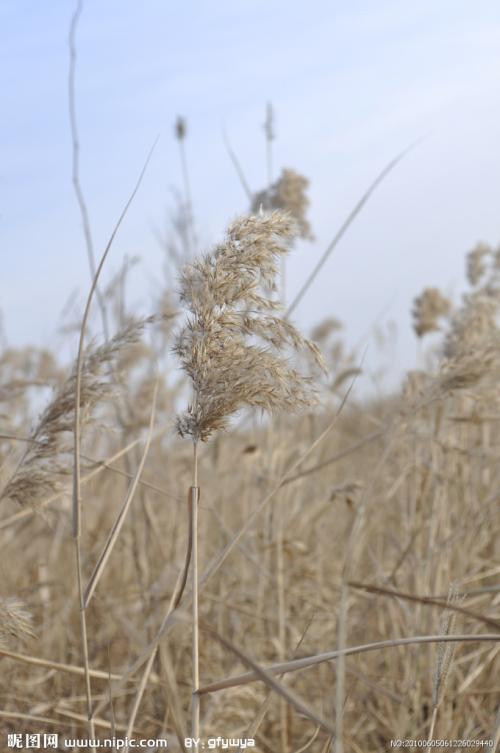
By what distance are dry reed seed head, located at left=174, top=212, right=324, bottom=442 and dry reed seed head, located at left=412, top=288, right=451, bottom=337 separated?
7.47 ft

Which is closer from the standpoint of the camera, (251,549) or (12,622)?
(12,622)

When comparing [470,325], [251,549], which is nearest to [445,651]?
[470,325]

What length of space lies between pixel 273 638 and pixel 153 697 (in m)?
0.42

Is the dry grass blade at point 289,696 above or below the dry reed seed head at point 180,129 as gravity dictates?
below

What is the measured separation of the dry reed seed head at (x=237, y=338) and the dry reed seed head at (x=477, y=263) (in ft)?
10.0

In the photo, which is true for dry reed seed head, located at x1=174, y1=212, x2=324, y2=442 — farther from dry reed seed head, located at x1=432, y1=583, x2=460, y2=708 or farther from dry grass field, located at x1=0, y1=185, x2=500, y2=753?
dry reed seed head, located at x1=432, y1=583, x2=460, y2=708

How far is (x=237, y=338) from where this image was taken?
1.11 meters

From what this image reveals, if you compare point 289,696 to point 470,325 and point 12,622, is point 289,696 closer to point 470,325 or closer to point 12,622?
point 12,622

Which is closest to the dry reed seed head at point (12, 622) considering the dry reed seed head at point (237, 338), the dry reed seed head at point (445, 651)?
the dry reed seed head at point (237, 338)

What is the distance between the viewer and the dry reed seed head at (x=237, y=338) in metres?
1.08

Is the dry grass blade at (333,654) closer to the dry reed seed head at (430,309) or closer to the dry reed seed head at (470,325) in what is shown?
the dry reed seed head at (470,325)

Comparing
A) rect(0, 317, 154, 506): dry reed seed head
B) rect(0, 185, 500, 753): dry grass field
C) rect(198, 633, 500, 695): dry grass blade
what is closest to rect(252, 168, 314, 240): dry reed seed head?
rect(0, 185, 500, 753): dry grass field

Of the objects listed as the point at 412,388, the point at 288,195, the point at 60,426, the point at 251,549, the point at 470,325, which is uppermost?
the point at 288,195

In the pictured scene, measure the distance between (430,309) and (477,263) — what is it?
939 mm
